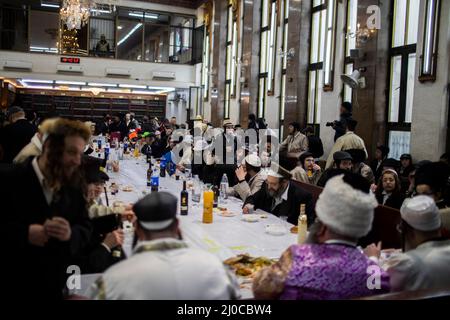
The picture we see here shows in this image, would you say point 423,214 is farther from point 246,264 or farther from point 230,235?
point 230,235

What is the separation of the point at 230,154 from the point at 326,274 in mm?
5906

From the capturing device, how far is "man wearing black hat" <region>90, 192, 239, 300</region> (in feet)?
5.75

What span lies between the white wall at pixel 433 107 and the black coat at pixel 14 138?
19.4 feet

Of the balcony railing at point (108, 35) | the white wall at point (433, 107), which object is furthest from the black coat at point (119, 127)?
the white wall at point (433, 107)

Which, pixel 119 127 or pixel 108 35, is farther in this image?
pixel 108 35

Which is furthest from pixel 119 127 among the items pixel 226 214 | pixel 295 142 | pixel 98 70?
pixel 226 214

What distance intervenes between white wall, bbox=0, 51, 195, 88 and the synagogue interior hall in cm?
5

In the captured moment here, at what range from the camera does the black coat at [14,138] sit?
18.8 feet

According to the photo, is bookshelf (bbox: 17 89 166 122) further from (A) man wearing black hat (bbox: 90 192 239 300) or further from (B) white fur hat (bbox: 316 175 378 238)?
(A) man wearing black hat (bbox: 90 192 239 300)

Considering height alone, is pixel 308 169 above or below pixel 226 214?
above

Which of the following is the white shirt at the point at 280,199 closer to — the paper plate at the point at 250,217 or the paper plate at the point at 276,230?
the paper plate at the point at 250,217

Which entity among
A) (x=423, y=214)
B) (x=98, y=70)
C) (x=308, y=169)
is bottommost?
(x=308, y=169)

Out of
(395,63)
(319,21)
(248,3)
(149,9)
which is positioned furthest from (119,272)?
(149,9)

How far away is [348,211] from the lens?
7.29 feet
